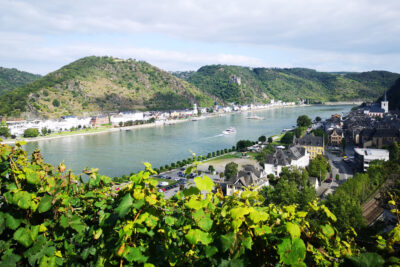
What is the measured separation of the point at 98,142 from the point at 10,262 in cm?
3220

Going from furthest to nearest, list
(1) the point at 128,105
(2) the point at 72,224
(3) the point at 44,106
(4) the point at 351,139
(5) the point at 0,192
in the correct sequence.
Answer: (1) the point at 128,105, (3) the point at 44,106, (4) the point at 351,139, (5) the point at 0,192, (2) the point at 72,224

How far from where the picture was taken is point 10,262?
1.13m

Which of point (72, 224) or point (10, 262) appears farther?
point (72, 224)

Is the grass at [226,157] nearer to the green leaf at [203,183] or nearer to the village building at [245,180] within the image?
the village building at [245,180]

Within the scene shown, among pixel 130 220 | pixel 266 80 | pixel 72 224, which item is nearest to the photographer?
pixel 130 220

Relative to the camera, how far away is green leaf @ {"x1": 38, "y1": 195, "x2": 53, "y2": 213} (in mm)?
1191

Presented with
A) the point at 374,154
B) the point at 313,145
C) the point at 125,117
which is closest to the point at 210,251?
the point at 374,154

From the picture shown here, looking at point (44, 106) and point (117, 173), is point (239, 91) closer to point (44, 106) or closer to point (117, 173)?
point (44, 106)

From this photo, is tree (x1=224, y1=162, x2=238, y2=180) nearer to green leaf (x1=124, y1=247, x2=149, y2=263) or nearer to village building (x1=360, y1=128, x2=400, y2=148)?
green leaf (x1=124, y1=247, x2=149, y2=263)

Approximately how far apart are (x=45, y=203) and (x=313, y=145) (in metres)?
22.5

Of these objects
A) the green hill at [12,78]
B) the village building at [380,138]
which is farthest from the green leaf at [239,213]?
the green hill at [12,78]

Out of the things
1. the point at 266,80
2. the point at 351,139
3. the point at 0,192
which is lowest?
the point at 351,139

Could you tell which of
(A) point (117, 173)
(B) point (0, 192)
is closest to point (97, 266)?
(B) point (0, 192)

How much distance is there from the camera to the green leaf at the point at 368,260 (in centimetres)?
79
